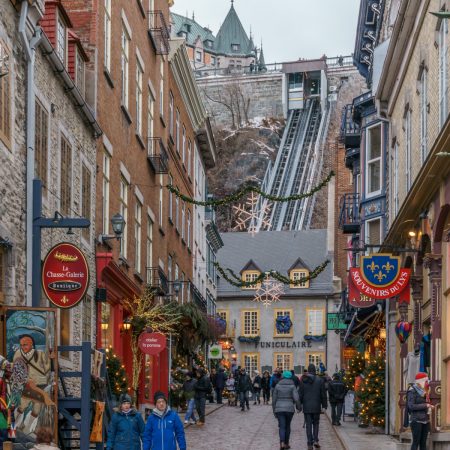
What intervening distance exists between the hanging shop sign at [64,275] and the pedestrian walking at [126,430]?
2152 mm

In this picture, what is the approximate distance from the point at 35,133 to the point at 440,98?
6.30 m

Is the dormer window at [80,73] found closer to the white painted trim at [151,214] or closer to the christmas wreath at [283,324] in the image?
the white painted trim at [151,214]

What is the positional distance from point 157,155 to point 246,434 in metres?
9.37

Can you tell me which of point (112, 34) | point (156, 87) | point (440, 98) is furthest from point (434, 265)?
point (156, 87)

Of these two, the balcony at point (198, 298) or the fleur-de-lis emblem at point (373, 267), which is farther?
the balcony at point (198, 298)

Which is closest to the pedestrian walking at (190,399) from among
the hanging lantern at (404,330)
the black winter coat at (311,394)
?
the black winter coat at (311,394)

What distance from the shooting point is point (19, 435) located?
14.6 meters

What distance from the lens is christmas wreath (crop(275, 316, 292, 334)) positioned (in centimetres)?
7431

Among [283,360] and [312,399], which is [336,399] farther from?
[283,360]

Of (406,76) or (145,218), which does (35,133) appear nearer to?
(406,76)

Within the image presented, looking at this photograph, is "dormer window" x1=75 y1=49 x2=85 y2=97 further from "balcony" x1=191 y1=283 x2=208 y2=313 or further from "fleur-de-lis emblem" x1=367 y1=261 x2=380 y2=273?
"balcony" x1=191 y1=283 x2=208 y2=313

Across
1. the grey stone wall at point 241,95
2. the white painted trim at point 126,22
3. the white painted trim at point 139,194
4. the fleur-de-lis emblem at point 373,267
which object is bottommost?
the fleur-de-lis emblem at point 373,267

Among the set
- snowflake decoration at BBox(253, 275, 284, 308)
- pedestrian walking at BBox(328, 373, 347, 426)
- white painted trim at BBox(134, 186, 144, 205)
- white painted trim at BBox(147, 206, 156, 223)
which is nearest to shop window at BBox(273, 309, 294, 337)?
snowflake decoration at BBox(253, 275, 284, 308)

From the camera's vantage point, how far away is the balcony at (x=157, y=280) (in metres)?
31.9
